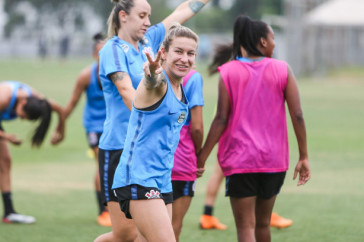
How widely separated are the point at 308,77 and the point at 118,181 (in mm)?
38084

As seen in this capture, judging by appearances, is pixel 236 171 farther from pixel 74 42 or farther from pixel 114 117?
pixel 74 42

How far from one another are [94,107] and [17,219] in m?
1.57

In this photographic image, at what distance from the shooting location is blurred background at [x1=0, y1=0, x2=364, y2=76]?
43531 millimetres

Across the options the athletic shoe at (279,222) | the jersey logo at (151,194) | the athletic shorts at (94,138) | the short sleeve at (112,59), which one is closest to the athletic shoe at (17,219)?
the athletic shorts at (94,138)

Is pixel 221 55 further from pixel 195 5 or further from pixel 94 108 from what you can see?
pixel 94 108

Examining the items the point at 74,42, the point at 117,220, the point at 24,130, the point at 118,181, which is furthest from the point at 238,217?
the point at 74,42

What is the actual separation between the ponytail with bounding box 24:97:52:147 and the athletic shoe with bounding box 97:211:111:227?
1.12m

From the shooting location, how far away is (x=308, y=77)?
4144 cm

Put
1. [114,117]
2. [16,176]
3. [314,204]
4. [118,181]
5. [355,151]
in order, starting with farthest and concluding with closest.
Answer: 1. [355,151]
2. [16,176]
3. [314,204]
4. [114,117]
5. [118,181]

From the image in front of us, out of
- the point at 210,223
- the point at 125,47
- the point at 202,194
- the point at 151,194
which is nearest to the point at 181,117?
the point at 151,194

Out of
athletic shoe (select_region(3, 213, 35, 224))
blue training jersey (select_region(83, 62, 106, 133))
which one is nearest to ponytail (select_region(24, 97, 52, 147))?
blue training jersey (select_region(83, 62, 106, 133))

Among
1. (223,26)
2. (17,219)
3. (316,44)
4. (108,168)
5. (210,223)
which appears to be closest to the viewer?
(108,168)

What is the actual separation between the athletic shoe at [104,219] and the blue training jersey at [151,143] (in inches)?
131

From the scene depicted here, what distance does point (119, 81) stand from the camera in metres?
4.85
